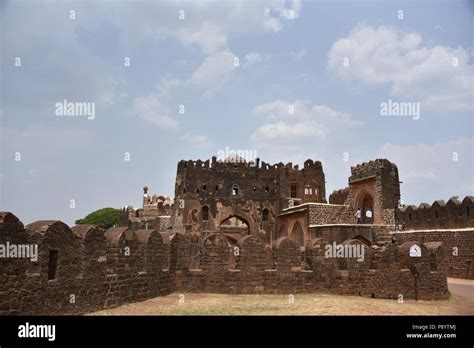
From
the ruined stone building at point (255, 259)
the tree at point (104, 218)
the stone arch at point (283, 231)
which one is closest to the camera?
the ruined stone building at point (255, 259)

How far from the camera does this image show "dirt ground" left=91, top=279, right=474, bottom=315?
10219 millimetres

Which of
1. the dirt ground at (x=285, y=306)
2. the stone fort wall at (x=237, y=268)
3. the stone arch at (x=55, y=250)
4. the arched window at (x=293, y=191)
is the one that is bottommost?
the dirt ground at (x=285, y=306)

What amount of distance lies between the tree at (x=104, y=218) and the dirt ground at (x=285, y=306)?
174 feet

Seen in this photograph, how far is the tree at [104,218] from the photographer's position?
6310cm

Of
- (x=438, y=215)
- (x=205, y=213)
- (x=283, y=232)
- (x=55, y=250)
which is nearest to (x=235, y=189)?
(x=205, y=213)

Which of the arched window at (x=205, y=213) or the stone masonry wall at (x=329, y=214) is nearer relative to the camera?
the stone masonry wall at (x=329, y=214)

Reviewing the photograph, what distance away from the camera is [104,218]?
209 feet

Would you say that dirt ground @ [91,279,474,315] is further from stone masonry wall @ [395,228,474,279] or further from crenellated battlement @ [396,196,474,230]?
crenellated battlement @ [396,196,474,230]

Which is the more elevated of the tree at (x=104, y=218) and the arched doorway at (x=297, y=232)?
the tree at (x=104, y=218)

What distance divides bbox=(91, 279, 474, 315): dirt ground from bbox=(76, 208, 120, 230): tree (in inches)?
2086

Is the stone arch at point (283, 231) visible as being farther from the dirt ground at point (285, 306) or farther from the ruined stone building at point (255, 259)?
the dirt ground at point (285, 306)

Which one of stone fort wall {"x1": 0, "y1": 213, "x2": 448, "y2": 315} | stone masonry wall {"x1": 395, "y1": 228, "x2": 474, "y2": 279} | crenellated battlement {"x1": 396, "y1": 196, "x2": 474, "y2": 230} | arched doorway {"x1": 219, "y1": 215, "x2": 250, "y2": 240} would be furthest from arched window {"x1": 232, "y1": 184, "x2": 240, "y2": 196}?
stone fort wall {"x1": 0, "y1": 213, "x2": 448, "y2": 315}

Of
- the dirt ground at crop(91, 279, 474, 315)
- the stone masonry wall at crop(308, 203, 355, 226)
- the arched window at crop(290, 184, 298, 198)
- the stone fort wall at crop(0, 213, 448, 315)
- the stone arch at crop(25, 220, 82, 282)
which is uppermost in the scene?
the arched window at crop(290, 184, 298, 198)

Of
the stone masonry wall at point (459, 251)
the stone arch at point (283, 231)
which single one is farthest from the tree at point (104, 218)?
the stone masonry wall at point (459, 251)
